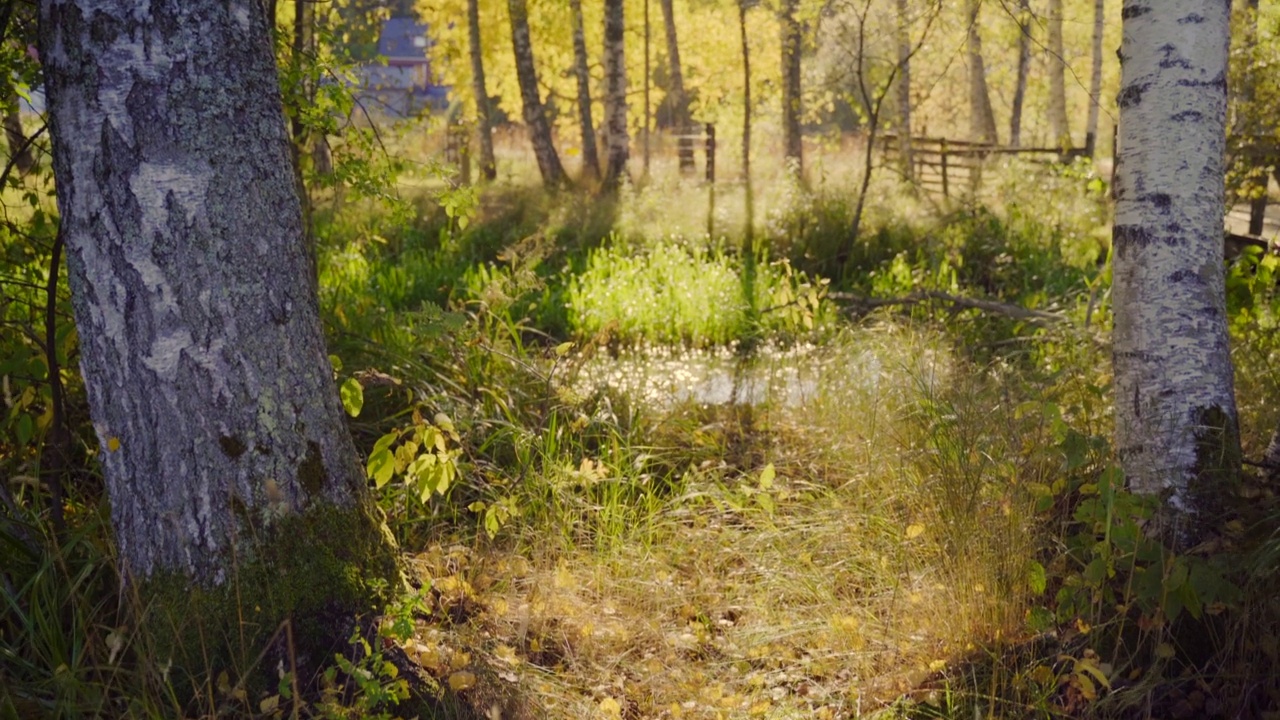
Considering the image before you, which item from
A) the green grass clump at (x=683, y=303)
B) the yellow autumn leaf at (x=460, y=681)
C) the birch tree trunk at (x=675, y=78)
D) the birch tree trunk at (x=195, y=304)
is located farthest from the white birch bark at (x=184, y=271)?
the birch tree trunk at (x=675, y=78)

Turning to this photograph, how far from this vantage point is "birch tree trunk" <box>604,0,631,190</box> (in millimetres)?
13109

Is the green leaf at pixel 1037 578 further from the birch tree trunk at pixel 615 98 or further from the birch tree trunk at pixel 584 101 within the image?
the birch tree trunk at pixel 584 101

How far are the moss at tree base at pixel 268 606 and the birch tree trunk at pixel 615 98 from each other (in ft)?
35.2

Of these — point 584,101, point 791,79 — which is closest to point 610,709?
point 791,79

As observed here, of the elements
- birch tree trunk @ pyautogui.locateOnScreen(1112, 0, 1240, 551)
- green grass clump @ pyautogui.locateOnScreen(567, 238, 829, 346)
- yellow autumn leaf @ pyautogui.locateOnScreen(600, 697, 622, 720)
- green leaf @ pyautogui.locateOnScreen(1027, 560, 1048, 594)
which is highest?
birch tree trunk @ pyautogui.locateOnScreen(1112, 0, 1240, 551)

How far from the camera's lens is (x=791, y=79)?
14086mm

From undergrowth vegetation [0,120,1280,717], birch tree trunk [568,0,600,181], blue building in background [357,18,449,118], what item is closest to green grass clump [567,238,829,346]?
undergrowth vegetation [0,120,1280,717]

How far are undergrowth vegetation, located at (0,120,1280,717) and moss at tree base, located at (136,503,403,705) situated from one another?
4 centimetres

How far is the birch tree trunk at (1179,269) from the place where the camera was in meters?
2.89

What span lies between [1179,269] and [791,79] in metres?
11.7

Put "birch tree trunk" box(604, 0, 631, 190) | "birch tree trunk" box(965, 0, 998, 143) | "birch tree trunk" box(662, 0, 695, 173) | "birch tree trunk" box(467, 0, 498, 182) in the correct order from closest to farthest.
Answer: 1. "birch tree trunk" box(604, 0, 631, 190)
2. "birch tree trunk" box(467, 0, 498, 182)
3. "birch tree trunk" box(662, 0, 695, 173)
4. "birch tree trunk" box(965, 0, 998, 143)

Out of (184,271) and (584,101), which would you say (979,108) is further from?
(184,271)

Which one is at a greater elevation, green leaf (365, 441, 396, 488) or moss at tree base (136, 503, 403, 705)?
green leaf (365, 441, 396, 488)

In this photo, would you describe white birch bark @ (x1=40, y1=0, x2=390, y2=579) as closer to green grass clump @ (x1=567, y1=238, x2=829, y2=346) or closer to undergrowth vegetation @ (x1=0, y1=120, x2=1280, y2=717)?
undergrowth vegetation @ (x1=0, y1=120, x2=1280, y2=717)
